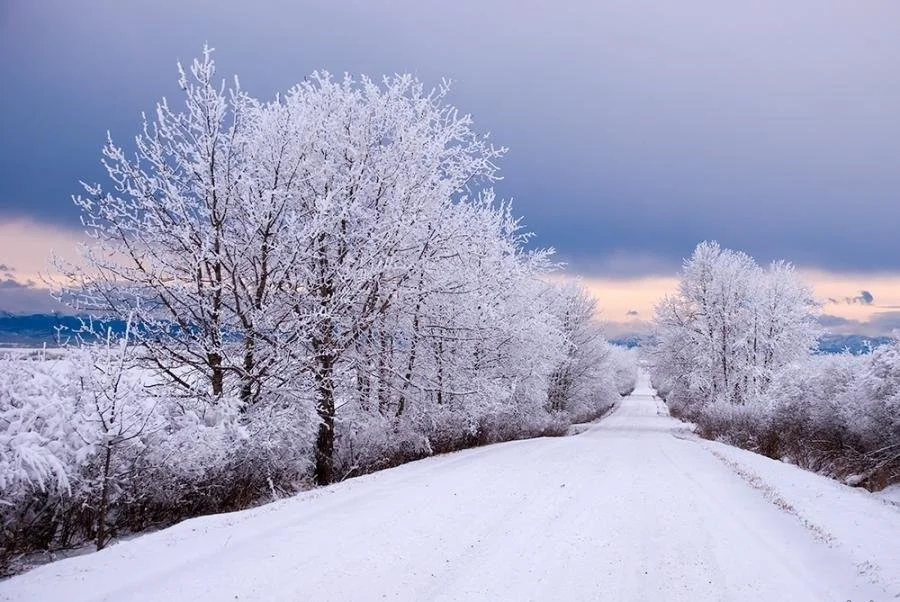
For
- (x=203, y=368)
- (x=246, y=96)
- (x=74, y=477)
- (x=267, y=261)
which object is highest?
(x=246, y=96)

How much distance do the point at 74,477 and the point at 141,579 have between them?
9.49ft

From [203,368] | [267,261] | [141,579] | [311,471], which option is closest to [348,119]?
[267,261]

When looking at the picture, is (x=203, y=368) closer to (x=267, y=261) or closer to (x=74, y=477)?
(x=267, y=261)

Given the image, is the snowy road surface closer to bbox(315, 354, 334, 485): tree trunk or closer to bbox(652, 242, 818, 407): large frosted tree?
bbox(315, 354, 334, 485): tree trunk

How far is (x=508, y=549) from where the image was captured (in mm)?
7242

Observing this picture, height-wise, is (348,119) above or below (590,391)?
above

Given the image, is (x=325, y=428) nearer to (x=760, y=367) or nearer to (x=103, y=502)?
(x=103, y=502)

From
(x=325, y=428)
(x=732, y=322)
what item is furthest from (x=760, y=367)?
(x=325, y=428)

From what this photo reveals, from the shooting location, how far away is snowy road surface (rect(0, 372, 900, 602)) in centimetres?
586

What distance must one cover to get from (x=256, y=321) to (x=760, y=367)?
34.9m

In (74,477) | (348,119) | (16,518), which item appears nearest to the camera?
(16,518)

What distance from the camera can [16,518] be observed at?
7418 millimetres

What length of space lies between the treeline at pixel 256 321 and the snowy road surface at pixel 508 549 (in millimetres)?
1494

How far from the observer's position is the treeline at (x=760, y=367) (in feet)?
63.2
